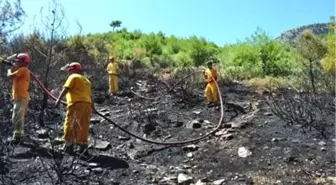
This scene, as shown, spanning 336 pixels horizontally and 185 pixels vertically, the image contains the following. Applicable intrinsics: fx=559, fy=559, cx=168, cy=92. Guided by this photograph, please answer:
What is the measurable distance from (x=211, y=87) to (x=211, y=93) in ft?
0.73

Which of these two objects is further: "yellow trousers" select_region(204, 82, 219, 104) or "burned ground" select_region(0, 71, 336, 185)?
"yellow trousers" select_region(204, 82, 219, 104)

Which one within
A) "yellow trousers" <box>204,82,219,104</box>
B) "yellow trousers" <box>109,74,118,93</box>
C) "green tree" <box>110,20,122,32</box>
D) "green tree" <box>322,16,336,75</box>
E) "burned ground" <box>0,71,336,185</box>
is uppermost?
"green tree" <box>110,20,122,32</box>

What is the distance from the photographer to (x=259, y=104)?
47.9ft

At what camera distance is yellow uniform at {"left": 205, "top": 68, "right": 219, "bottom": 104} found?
13.8 m

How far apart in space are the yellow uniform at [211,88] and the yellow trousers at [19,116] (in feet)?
18.8

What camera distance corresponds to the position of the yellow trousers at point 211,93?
14062 millimetres

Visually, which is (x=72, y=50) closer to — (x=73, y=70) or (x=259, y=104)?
(x=259, y=104)

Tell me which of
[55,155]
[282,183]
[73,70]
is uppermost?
[73,70]

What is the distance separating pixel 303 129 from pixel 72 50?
15.5 metres

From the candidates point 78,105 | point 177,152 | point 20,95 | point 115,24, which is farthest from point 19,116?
point 115,24

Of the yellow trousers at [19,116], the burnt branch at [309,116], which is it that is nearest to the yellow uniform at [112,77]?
the burnt branch at [309,116]

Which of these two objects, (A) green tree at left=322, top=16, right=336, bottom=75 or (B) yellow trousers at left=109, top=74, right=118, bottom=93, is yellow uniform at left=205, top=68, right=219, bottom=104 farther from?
(A) green tree at left=322, top=16, right=336, bottom=75

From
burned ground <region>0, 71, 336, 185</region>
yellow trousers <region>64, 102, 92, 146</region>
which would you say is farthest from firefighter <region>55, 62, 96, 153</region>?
burned ground <region>0, 71, 336, 185</region>

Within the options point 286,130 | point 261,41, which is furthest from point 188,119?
point 261,41
